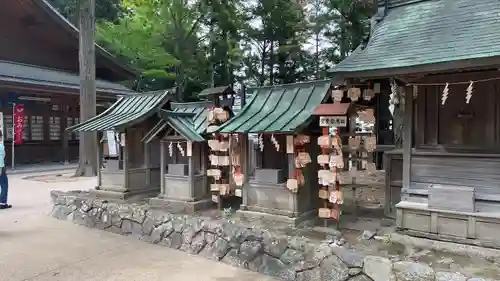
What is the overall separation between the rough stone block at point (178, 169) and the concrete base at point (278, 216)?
1.55 metres

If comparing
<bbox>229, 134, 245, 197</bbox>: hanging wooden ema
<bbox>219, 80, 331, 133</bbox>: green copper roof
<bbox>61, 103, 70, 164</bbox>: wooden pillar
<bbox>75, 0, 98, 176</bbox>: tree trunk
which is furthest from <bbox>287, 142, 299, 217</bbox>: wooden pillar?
<bbox>61, 103, 70, 164</bbox>: wooden pillar

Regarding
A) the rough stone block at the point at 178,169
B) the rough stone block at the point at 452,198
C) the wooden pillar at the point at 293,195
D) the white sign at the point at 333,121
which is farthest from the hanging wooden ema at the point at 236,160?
the rough stone block at the point at 452,198

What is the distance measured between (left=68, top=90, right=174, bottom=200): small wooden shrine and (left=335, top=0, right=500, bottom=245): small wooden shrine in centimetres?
504

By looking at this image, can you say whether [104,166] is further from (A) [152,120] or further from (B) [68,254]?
(B) [68,254]

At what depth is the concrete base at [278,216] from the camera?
21.5ft

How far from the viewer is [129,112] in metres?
9.60

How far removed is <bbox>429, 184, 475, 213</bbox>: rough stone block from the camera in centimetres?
535

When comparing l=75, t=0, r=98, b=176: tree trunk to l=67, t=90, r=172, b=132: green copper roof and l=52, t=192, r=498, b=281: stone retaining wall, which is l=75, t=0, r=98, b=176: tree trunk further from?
l=52, t=192, r=498, b=281: stone retaining wall

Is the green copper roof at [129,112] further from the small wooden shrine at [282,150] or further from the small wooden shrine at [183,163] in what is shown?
the small wooden shrine at [282,150]

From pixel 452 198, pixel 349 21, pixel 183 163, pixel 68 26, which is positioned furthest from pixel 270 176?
pixel 68 26

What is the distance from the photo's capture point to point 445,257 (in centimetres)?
509

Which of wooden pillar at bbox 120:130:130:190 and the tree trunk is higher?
the tree trunk

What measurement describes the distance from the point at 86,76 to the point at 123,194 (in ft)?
26.5

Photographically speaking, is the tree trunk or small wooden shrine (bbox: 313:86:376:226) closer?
small wooden shrine (bbox: 313:86:376:226)
